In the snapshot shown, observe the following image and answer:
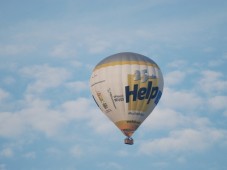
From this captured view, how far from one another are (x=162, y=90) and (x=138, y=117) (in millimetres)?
4265

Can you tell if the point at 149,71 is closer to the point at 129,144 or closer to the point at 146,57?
the point at 146,57

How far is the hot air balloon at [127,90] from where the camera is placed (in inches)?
3354

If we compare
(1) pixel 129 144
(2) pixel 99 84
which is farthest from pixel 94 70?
(1) pixel 129 144

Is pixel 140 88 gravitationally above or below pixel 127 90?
above

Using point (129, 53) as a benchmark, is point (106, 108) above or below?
below

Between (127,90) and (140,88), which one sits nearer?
(127,90)

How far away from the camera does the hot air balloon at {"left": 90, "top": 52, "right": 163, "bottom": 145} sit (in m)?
85.2

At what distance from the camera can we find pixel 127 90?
85125 mm

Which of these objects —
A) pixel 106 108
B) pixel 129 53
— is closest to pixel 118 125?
pixel 106 108

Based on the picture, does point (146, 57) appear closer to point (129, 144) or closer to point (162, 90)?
point (162, 90)

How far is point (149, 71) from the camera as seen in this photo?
86188 millimetres

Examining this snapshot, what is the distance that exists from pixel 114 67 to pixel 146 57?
3809mm

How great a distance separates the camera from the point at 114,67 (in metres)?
85.8

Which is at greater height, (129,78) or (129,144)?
(129,78)
